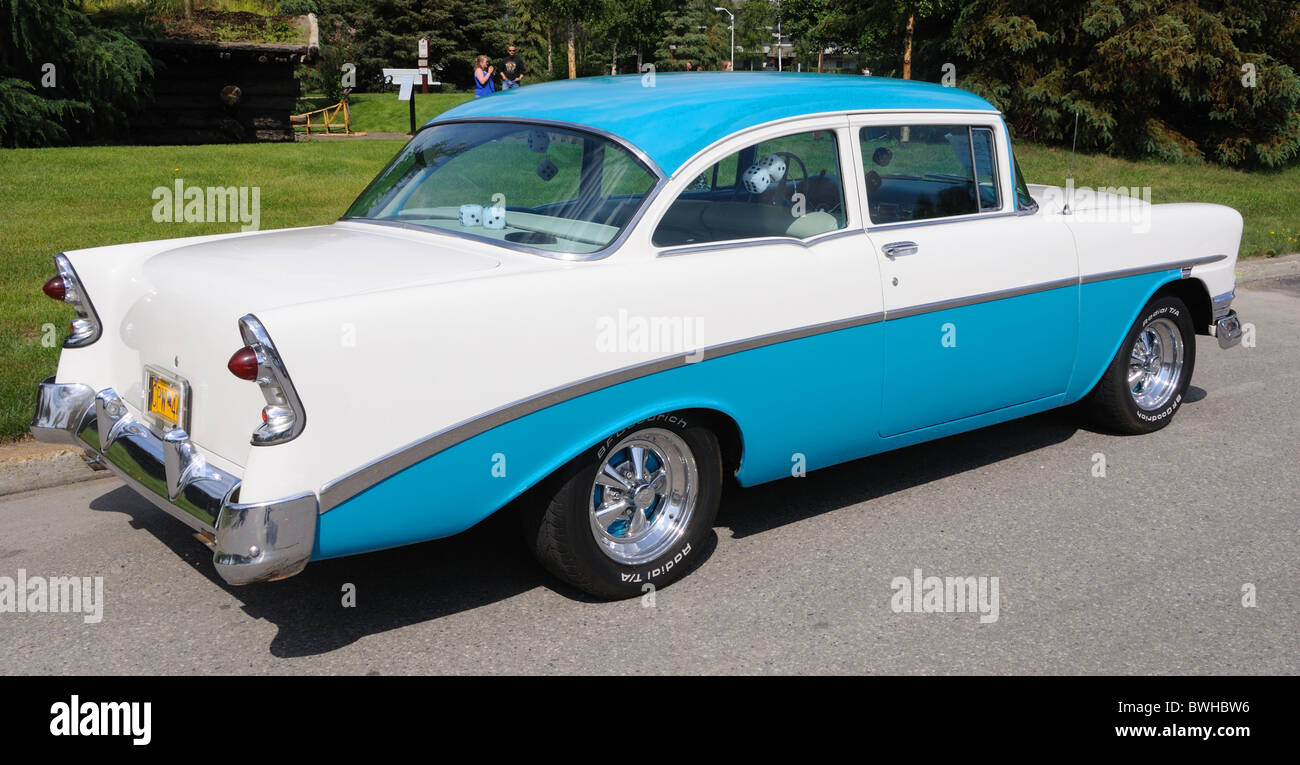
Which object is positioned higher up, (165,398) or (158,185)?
(158,185)

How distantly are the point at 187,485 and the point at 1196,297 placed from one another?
521 cm

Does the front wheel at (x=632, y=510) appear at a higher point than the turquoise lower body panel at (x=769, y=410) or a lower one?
lower

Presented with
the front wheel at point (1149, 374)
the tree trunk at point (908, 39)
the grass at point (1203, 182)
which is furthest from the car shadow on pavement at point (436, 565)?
the tree trunk at point (908, 39)

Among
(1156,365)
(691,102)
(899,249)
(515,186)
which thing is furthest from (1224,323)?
(515,186)

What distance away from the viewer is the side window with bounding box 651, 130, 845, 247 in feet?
14.0

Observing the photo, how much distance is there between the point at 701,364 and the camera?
13.1ft

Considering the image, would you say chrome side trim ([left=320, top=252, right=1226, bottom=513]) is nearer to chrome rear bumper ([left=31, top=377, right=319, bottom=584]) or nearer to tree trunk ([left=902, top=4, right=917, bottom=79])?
chrome rear bumper ([left=31, top=377, right=319, bottom=584])

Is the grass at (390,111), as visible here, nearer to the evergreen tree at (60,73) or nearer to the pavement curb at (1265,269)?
the evergreen tree at (60,73)

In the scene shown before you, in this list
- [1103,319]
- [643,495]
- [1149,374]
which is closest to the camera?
[643,495]

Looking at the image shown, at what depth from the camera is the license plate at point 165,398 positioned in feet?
12.0

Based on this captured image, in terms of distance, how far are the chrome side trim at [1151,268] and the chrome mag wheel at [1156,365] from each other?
0.98 feet

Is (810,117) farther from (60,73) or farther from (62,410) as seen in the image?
(60,73)

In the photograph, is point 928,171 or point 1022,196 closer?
point 928,171

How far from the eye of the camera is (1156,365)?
6.17 meters
